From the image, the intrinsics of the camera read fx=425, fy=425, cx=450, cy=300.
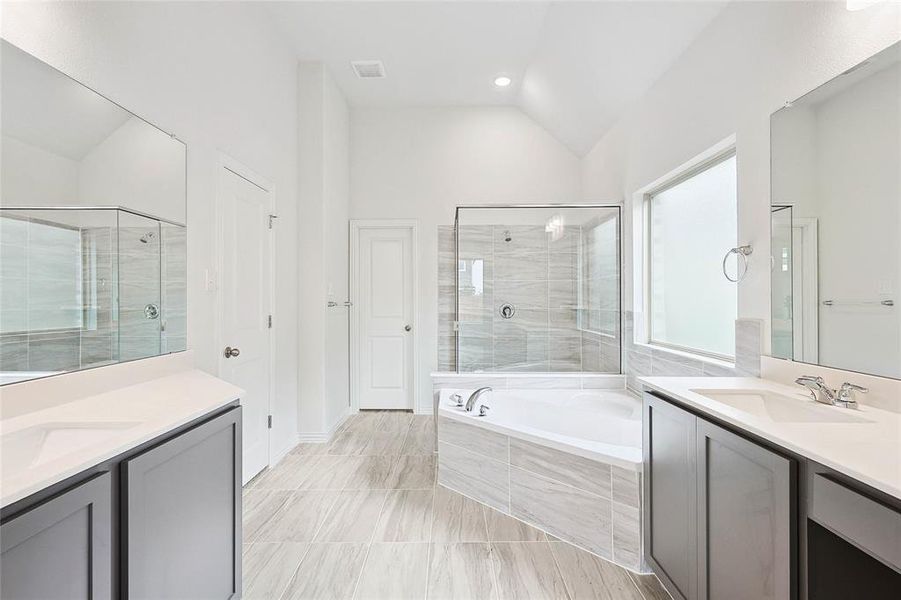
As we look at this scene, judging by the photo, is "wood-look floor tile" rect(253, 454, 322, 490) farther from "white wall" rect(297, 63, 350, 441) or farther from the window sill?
the window sill

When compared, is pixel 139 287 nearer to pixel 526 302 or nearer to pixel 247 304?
pixel 247 304

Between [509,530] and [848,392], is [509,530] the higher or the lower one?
the lower one

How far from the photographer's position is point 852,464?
88 centimetres

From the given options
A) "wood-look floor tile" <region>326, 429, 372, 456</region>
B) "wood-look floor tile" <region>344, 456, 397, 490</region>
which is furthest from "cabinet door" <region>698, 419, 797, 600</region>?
"wood-look floor tile" <region>326, 429, 372, 456</region>

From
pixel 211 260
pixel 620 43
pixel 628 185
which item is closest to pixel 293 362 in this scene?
pixel 211 260

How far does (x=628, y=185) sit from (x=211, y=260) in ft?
9.74

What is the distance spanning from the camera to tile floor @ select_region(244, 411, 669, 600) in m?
1.74

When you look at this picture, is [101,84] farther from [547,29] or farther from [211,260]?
[547,29]

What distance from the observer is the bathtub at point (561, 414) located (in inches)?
102

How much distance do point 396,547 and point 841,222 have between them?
7.38ft

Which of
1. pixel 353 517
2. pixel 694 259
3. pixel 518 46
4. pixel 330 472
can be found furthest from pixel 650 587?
pixel 518 46

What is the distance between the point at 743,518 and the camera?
46.5 inches

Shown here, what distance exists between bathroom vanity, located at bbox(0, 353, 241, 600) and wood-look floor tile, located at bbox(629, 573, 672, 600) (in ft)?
5.11

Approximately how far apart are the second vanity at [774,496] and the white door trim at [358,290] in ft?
9.85
